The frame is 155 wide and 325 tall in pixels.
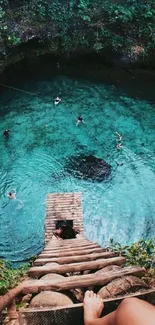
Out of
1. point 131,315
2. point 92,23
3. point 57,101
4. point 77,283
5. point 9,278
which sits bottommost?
point 9,278

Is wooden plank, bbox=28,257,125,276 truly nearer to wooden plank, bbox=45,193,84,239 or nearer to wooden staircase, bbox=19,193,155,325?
wooden staircase, bbox=19,193,155,325

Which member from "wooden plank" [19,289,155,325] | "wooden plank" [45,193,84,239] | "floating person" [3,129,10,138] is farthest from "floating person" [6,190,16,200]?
"wooden plank" [19,289,155,325]

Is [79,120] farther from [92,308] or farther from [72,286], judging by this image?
[92,308]

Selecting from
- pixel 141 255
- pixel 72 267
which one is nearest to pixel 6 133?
pixel 141 255

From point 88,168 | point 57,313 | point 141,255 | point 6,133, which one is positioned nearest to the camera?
point 57,313

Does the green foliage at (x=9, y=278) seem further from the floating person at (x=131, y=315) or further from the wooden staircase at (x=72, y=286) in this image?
the floating person at (x=131, y=315)

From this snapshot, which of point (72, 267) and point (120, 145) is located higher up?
point (120, 145)
